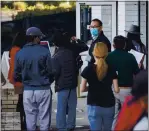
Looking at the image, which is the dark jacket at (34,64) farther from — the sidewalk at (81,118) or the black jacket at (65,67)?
the sidewalk at (81,118)

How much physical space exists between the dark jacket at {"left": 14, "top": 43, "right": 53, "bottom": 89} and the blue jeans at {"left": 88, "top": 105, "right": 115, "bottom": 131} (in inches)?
50.1

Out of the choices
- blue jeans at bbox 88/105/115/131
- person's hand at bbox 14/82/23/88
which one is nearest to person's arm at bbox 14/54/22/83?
person's hand at bbox 14/82/23/88

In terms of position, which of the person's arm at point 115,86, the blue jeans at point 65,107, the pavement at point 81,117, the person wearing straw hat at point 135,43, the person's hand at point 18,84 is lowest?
the pavement at point 81,117

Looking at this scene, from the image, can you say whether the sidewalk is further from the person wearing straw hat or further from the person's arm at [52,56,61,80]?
the person wearing straw hat

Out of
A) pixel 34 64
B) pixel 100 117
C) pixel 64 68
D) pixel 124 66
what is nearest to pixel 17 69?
pixel 34 64

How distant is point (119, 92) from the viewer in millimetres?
7543

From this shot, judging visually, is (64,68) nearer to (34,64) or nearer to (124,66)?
(34,64)

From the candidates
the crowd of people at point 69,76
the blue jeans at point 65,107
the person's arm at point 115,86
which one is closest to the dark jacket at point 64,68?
the crowd of people at point 69,76

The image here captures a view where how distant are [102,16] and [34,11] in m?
1.56

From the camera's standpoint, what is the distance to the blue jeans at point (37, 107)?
7961 mm

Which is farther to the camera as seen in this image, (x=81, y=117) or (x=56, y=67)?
(x=81, y=117)

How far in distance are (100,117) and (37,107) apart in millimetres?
1521

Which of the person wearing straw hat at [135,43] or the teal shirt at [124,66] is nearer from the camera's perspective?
the teal shirt at [124,66]

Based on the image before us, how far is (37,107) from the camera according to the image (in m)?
8.12
